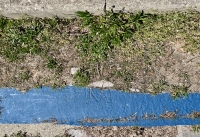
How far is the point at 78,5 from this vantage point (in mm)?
5156

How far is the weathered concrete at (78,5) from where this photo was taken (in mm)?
5113

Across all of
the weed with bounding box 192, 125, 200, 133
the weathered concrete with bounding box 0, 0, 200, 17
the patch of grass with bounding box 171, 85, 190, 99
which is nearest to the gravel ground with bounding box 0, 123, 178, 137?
the weed with bounding box 192, 125, 200, 133

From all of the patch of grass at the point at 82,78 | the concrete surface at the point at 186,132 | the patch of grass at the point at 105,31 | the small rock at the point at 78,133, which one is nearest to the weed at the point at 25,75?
the patch of grass at the point at 82,78

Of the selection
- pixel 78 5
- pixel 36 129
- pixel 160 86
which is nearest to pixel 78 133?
pixel 36 129

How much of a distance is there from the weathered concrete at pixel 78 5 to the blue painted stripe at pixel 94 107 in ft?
3.49

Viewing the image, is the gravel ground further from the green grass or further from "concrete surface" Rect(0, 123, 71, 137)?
the green grass

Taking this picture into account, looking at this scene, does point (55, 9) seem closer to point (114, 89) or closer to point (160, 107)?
point (114, 89)

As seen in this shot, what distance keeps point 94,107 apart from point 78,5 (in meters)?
1.39

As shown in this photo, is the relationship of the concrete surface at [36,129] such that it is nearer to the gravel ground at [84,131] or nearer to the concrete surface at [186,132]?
the gravel ground at [84,131]

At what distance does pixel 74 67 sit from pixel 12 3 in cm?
116

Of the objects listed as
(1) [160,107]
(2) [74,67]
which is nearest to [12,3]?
(2) [74,67]

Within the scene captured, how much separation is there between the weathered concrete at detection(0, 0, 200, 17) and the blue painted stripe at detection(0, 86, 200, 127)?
106 centimetres

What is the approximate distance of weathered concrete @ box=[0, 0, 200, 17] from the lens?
16.8 ft

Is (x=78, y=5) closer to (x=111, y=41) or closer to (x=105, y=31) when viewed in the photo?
(x=105, y=31)
